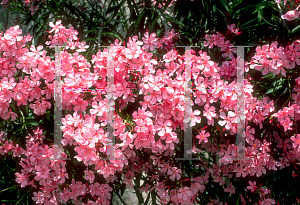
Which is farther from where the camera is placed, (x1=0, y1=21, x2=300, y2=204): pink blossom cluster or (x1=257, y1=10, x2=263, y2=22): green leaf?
(x1=257, y1=10, x2=263, y2=22): green leaf

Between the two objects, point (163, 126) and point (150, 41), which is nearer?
point (163, 126)

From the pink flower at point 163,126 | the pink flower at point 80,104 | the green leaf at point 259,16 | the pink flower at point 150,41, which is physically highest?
the green leaf at point 259,16

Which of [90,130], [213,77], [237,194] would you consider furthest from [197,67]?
[237,194]

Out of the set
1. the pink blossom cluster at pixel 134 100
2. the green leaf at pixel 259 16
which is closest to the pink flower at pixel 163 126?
the pink blossom cluster at pixel 134 100

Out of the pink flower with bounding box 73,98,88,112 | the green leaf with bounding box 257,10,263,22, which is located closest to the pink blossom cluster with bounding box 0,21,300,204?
the pink flower with bounding box 73,98,88,112

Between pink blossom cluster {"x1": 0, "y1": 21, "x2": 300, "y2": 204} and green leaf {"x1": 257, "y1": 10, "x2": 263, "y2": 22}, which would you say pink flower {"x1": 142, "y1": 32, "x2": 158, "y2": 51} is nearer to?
pink blossom cluster {"x1": 0, "y1": 21, "x2": 300, "y2": 204}

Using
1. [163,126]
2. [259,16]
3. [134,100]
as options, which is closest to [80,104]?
[134,100]

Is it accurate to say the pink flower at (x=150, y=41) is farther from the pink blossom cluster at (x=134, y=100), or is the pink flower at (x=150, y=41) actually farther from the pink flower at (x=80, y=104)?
the pink flower at (x=80, y=104)

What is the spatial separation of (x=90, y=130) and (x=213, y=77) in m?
0.50

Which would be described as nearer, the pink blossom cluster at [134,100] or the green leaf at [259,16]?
the pink blossom cluster at [134,100]

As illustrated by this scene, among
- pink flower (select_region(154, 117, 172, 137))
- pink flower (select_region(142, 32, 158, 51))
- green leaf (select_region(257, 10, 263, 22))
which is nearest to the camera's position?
pink flower (select_region(154, 117, 172, 137))

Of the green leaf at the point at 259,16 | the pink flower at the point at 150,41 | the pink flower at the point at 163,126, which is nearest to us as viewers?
the pink flower at the point at 163,126

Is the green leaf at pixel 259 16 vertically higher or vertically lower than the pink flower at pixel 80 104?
higher

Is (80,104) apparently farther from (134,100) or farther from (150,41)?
(150,41)
